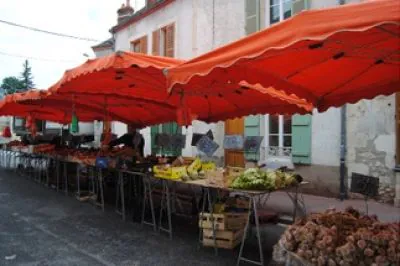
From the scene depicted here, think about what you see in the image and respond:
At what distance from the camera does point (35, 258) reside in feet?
16.5

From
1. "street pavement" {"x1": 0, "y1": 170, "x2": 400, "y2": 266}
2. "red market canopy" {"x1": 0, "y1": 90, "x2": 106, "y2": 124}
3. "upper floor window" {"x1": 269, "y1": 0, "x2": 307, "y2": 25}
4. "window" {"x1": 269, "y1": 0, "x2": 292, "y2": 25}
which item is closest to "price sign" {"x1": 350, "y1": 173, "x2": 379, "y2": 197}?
"street pavement" {"x1": 0, "y1": 170, "x2": 400, "y2": 266}

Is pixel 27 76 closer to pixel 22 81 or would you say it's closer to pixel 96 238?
pixel 22 81

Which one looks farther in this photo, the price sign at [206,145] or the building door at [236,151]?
the building door at [236,151]

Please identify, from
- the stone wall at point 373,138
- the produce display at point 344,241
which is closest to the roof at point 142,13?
the stone wall at point 373,138

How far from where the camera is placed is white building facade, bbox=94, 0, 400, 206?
8.96 m

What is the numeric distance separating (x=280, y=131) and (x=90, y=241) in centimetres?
658

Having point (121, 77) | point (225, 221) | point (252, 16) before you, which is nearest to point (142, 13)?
point (252, 16)

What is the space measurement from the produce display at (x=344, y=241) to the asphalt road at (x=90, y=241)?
1881 millimetres

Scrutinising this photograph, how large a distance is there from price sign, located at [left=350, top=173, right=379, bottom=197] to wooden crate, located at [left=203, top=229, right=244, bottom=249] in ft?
5.32

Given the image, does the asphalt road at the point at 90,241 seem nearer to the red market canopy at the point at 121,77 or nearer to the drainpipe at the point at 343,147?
the red market canopy at the point at 121,77

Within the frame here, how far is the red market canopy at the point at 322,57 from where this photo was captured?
9.55ft

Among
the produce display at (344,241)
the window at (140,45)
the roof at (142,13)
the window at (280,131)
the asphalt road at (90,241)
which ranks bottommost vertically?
the asphalt road at (90,241)

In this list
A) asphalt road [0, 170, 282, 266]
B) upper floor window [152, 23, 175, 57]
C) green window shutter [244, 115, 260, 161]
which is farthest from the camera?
upper floor window [152, 23, 175, 57]

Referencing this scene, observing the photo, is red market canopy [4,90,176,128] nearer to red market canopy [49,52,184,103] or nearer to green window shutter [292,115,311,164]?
red market canopy [49,52,184,103]
